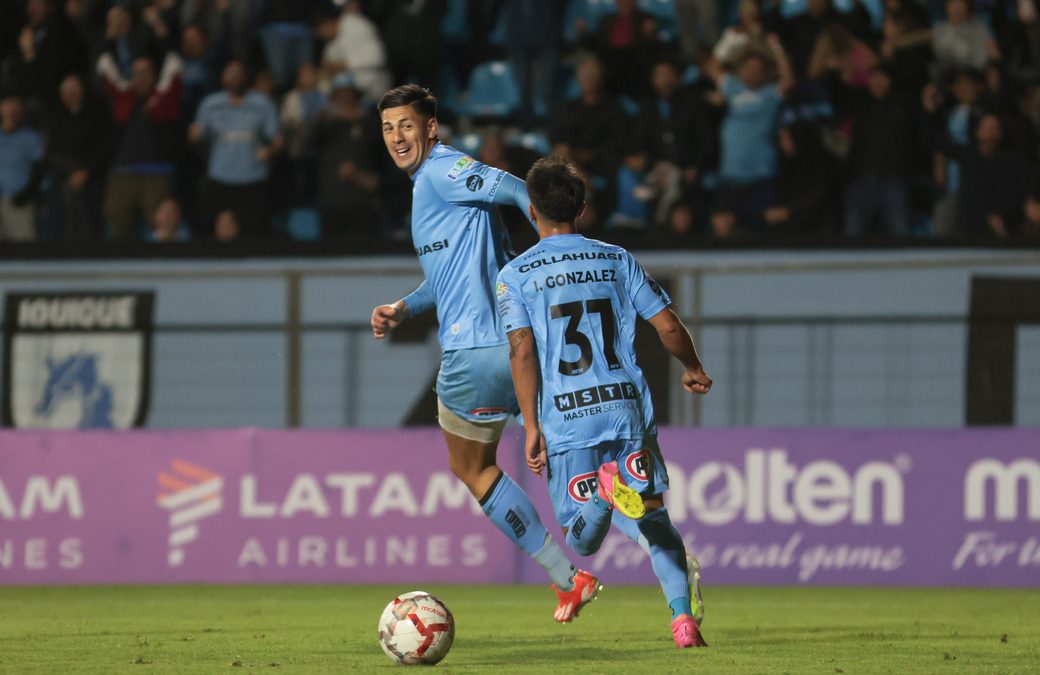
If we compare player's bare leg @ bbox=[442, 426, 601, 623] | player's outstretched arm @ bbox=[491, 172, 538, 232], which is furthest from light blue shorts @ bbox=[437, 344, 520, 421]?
player's outstretched arm @ bbox=[491, 172, 538, 232]

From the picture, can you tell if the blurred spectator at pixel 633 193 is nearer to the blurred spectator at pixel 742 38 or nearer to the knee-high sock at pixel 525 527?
the blurred spectator at pixel 742 38

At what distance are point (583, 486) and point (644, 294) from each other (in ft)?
2.60

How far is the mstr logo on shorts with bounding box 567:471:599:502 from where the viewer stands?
694 centimetres

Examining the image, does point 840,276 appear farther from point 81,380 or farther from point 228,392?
point 81,380

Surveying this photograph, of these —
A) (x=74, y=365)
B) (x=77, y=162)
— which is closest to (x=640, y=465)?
(x=74, y=365)

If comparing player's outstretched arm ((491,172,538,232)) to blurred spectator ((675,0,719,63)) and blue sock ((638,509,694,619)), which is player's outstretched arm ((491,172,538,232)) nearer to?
blue sock ((638,509,694,619))

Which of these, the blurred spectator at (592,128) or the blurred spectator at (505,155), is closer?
the blurred spectator at (505,155)

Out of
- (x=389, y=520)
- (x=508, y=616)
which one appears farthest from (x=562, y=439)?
(x=389, y=520)

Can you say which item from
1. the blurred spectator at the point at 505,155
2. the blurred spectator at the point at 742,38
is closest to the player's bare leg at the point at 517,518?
the blurred spectator at the point at 505,155

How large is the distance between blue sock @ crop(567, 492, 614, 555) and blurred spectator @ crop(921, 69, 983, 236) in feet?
27.2

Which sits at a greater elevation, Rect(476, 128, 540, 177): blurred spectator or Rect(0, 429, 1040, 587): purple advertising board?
Rect(476, 128, 540, 177): blurred spectator

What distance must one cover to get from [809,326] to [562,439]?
600 centimetres

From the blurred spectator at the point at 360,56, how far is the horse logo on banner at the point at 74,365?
4.18 m

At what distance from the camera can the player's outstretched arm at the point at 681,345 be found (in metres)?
6.78
